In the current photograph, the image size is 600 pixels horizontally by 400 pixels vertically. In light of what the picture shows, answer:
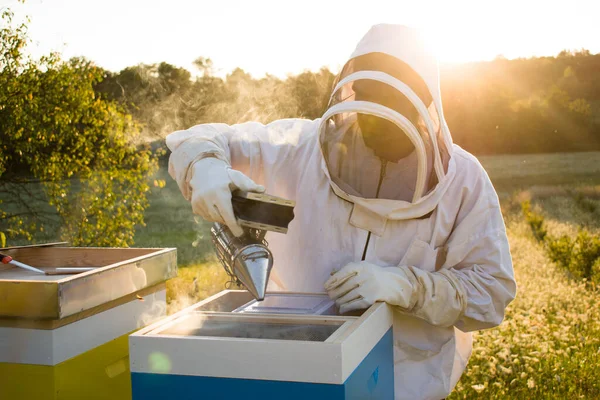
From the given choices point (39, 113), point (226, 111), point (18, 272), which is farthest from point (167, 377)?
point (39, 113)

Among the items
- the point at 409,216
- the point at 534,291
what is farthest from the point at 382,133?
the point at 534,291

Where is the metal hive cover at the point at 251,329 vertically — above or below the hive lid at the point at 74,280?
below

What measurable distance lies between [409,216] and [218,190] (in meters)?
0.71

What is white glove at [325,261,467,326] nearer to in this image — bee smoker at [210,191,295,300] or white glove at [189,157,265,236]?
bee smoker at [210,191,295,300]

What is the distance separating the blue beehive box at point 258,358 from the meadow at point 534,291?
7.06ft

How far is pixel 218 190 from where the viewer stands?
1.89 metres

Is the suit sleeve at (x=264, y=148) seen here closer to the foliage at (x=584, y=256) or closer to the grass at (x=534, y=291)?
the grass at (x=534, y=291)

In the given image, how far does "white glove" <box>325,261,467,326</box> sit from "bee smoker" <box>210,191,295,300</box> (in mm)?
276

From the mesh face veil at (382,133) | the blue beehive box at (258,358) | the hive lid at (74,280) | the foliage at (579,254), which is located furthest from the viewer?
the foliage at (579,254)

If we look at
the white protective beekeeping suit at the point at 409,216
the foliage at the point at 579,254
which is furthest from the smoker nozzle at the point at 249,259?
the foliage at the point at 579,254

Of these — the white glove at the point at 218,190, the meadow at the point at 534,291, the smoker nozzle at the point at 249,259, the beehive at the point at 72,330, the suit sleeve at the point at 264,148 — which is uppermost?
the suit sleeve at the point at 264,148

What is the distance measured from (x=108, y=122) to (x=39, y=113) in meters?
0.93

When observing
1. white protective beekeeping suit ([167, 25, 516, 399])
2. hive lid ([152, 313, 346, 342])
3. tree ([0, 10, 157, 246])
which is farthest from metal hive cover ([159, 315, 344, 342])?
tree ([0, 10, 157, 246])

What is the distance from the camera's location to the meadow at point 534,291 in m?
4.12
